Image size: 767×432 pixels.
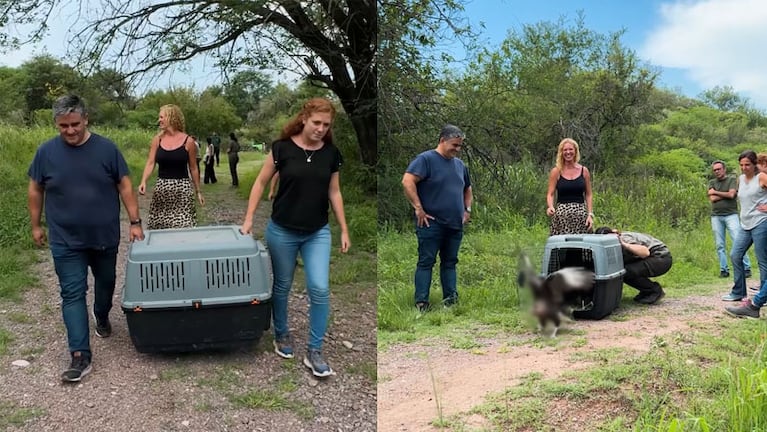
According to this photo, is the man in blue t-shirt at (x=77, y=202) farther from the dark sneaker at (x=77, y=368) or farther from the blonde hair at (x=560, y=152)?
the blonde hair at (x=560, y=152)

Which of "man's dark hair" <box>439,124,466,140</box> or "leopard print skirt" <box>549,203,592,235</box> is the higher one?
"man's dark hair" <box>439,124,466,140</box>

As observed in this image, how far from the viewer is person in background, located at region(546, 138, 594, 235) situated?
82cm

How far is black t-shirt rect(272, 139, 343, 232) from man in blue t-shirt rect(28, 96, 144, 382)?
52cm

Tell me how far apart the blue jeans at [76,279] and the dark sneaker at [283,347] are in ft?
2.16

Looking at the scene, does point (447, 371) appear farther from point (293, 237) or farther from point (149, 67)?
point (149, 67)

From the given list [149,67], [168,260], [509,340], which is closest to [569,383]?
[509,340]

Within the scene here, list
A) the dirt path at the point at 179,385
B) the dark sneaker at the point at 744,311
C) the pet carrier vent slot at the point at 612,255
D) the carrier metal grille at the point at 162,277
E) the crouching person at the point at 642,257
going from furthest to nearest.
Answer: the carrier metal grille at the point at 162,277, the dirt path at the point at 179,385, the dark sneaker at the point at 744,311, the crouching person at the point at 642,257, the pet carrier vent slot at the point at 612,255

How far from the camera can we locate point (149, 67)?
7.52 ft

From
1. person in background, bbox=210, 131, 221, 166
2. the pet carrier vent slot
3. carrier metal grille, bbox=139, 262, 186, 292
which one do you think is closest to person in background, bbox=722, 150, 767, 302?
the pet carrier vent slot

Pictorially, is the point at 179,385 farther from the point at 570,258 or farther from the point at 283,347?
the point at 570,258

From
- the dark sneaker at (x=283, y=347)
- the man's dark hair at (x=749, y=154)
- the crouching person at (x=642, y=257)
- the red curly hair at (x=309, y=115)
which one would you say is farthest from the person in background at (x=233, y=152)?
the man's dark hair at (x=749, y=154)

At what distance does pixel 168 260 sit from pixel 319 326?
57cm

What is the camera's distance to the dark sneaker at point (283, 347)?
7.68ft

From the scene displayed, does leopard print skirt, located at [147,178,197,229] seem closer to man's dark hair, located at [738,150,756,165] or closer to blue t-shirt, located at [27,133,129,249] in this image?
blue t-shirt, located at [27,133,129,249]
